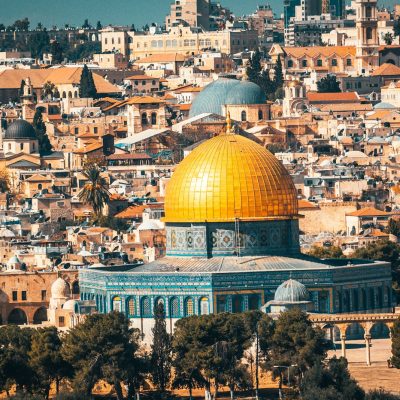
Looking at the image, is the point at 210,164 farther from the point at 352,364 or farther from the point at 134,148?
the point at 134,148

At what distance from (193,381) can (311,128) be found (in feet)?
273

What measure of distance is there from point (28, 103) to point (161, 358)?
311 feet

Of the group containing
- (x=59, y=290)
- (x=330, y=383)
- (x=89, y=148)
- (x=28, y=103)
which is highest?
(x=28, y=103)

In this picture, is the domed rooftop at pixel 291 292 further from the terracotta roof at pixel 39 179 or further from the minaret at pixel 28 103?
the minaret at pixel 28 103

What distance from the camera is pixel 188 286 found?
93.9 meters

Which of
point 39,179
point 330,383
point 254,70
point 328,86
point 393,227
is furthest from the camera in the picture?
point 254,70

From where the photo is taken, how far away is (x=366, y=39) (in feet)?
652

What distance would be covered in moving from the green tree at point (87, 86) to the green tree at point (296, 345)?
10221cm

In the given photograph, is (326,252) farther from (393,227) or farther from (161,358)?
(161,358)

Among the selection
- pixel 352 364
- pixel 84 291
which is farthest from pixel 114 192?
pixel 352 364

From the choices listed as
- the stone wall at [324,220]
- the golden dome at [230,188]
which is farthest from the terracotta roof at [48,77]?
the golden dome at [230,188]

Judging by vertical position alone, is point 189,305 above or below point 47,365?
above

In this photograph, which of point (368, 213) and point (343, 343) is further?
point (368, 213)

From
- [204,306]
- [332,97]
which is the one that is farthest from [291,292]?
[332,97]
